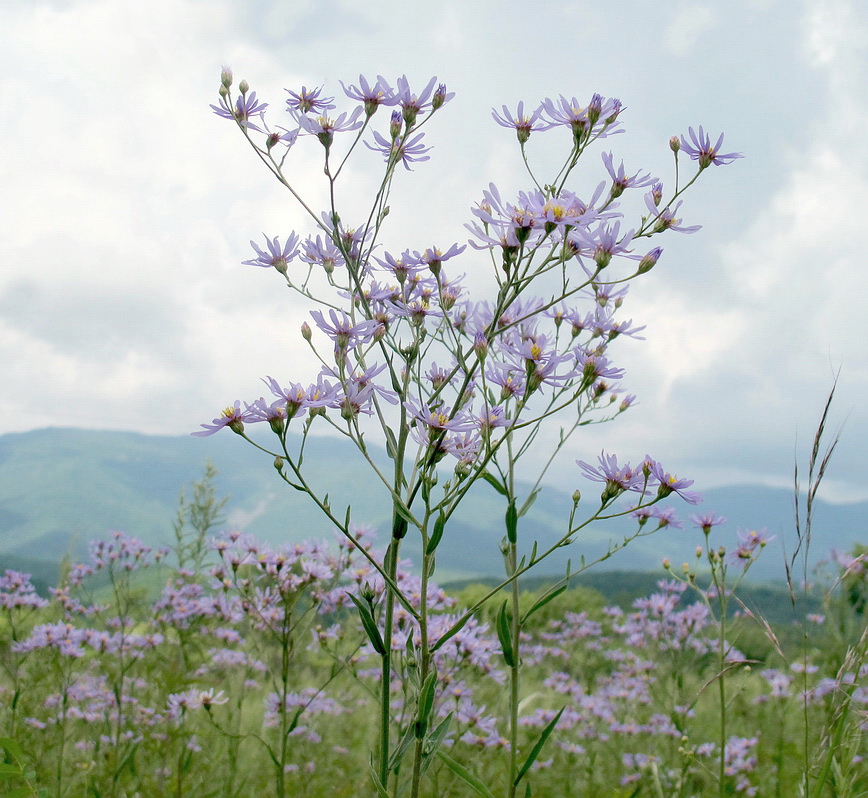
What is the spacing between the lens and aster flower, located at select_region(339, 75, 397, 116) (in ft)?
6.22

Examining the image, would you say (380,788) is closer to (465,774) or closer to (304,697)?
(465,774)

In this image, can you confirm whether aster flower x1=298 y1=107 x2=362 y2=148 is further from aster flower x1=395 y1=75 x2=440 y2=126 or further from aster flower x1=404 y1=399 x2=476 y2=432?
aster flower x1=404 y1=399 x2=476 y2=432

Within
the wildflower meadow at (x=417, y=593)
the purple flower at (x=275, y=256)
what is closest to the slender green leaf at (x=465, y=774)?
the wildflower meadow at (x=417, y=593)

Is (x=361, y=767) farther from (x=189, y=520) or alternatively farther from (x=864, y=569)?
(x=864, y=569)

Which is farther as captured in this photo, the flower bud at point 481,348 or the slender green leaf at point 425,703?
the flower bud at point 481,348

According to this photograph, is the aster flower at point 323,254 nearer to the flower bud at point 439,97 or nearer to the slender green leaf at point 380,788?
the flower bud at point 439,97

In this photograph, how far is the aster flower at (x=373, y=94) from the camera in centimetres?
189

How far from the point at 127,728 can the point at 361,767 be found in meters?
1.44

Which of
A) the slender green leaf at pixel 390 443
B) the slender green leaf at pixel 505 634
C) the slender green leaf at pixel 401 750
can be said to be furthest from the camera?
the slender green leaf at pixel 505 634

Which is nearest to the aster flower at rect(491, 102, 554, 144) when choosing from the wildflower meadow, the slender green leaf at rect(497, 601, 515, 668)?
the wildflower meadow

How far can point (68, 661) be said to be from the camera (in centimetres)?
345

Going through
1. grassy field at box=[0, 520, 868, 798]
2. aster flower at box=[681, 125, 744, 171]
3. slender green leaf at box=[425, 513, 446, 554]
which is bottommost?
grassy field at box=[0, 520, 868, 798]

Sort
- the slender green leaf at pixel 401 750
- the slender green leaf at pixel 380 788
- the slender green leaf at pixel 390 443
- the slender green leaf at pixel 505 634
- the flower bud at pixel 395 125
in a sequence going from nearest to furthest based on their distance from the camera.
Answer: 1. the slender green leaf at pixel 380 788
2. the slender green leaf at pixel 401 750
3. the slender green leaf at pixel 390 443
4. the slender green leaf at pixel 505 634
5. the flower bud at pixel 395 125

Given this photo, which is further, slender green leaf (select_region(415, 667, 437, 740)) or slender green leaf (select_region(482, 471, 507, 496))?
slender green leaf (select_region(482, 471, 507, 496))
